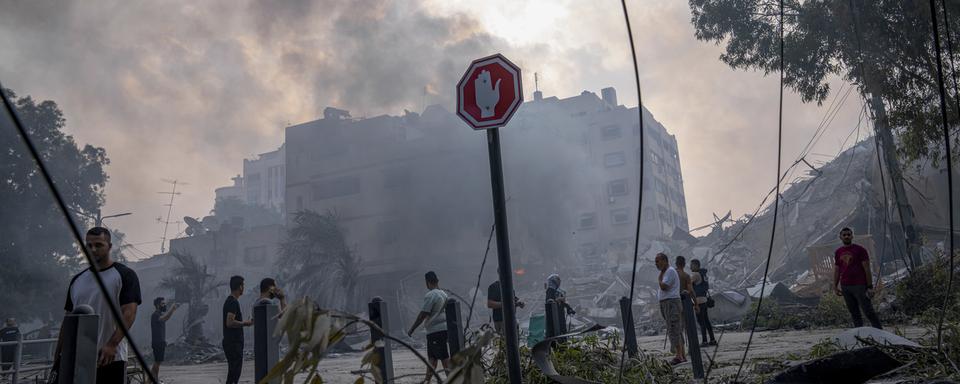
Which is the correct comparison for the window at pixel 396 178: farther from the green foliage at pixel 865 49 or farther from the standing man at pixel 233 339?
the standing man at pixel 233 339

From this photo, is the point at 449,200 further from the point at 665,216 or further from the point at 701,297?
the point at 701,297

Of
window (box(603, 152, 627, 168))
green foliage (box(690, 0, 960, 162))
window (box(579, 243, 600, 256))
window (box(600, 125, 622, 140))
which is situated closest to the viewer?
green foliage (box(690, 0, 960, 162))

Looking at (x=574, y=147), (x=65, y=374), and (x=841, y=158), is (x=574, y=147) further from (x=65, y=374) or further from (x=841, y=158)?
(x=65, y=374)

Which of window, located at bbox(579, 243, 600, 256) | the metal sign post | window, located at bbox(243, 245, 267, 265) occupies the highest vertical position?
window, located at bbox(243, 245, 267, 265)

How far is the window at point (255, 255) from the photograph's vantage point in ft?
138

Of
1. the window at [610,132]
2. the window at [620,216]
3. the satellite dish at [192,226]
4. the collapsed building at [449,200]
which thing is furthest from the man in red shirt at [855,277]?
the satellite dish at [192,226]

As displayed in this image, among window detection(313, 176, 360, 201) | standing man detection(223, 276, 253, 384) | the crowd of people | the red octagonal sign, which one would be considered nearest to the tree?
window detection(313, 176, 360, 201)

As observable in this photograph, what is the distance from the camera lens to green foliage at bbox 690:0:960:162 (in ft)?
30.7

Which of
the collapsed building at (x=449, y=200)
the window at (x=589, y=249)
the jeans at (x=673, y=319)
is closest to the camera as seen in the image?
the jeans at (x=673, y=319)

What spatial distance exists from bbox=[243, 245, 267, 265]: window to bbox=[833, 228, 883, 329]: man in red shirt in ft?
128

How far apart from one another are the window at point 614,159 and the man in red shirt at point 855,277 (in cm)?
4098

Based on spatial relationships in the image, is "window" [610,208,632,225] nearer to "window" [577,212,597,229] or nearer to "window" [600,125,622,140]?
"window" [577,212,597,229]

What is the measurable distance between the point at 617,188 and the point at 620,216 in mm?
2233

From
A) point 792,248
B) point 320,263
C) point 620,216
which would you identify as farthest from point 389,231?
point 792,248
